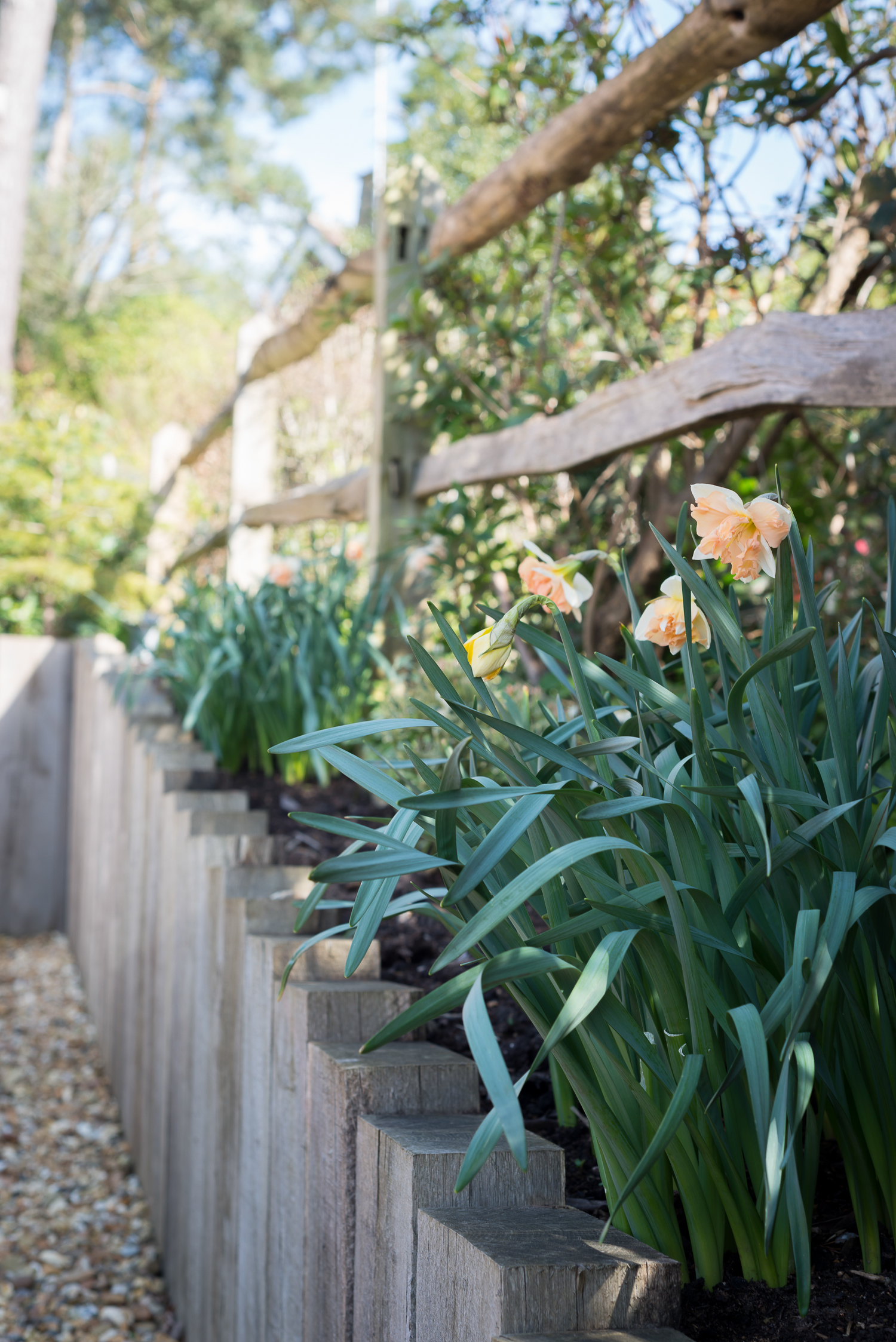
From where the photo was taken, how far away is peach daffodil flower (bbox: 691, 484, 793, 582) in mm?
810

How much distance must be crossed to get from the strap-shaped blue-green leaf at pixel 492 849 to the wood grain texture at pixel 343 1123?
0.32 m

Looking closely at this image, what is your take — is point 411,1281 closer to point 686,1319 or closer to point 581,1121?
point 686,1319

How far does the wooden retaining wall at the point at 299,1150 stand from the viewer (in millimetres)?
658

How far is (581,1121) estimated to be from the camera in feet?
3.57

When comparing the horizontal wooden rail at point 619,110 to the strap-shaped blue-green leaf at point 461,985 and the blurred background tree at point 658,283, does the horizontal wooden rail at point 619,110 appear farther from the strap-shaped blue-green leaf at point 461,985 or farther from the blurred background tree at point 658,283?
the strap-shaped blue-green leaf at point 461,985

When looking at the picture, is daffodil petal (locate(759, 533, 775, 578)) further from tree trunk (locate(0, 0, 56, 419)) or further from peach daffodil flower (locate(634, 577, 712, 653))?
tree trunk (locate(0, 0, 56, 419))

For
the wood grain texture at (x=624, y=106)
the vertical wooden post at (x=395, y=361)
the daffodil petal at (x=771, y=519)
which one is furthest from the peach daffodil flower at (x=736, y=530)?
the vertical wooden post at (x=395, y=361)

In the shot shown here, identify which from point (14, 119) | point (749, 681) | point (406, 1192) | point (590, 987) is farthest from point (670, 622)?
point (14, 119)

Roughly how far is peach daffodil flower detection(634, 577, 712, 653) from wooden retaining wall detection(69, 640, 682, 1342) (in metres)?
0.41

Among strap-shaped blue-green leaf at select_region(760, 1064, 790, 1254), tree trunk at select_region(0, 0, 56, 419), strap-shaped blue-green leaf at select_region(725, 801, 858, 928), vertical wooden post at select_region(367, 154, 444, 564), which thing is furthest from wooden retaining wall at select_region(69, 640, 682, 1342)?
tree trunk at select_region(0, 0, 56, 419)

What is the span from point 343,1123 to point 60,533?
4.41 m

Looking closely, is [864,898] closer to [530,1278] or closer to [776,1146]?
[776,1146]

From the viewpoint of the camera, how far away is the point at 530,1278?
2.02 ft

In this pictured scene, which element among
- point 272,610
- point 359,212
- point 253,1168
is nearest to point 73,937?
point 272,610
